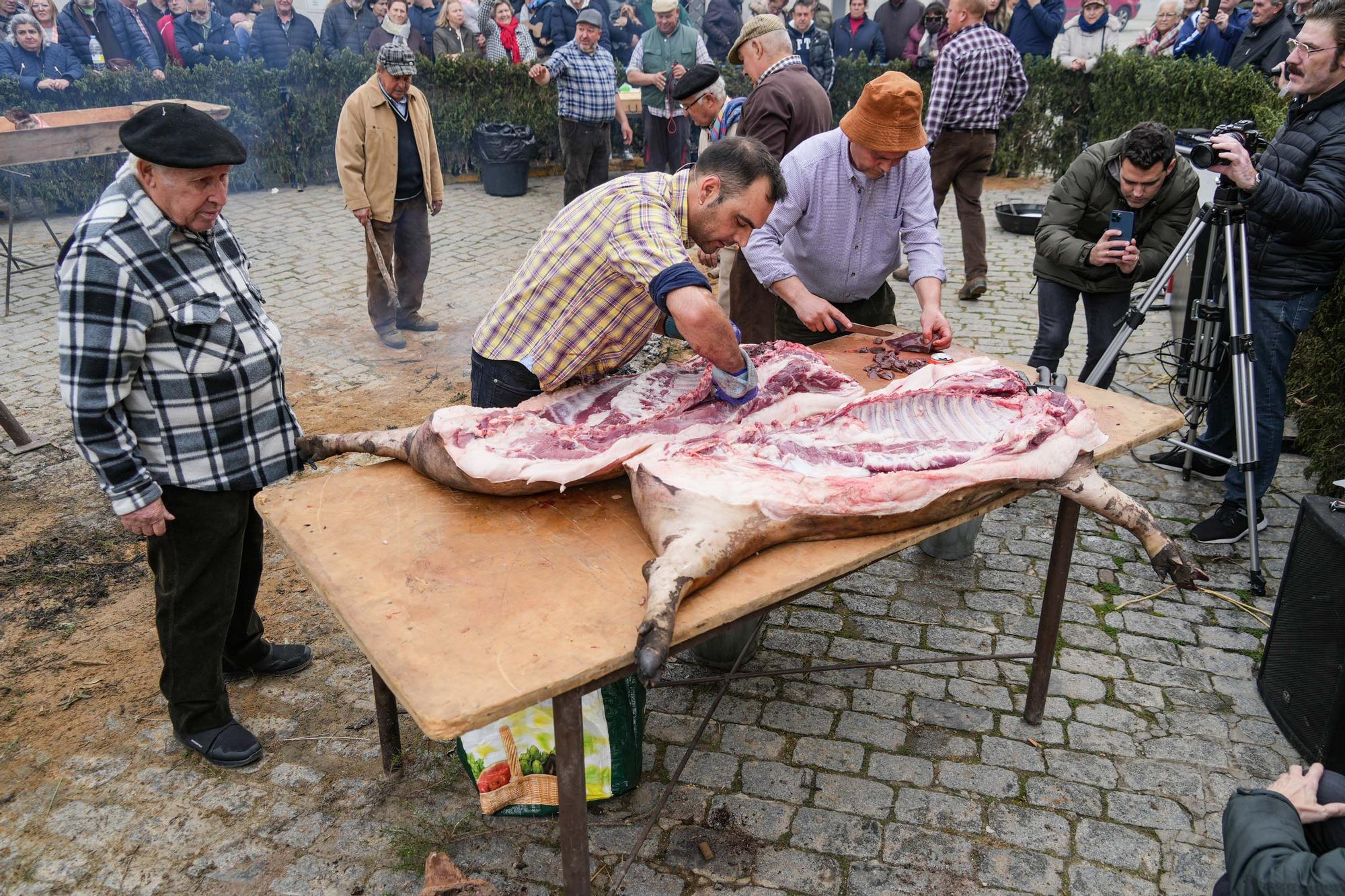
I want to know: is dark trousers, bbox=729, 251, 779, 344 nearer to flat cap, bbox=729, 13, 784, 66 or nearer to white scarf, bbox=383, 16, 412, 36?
flat cap, bbox=729, 13, 784, 66

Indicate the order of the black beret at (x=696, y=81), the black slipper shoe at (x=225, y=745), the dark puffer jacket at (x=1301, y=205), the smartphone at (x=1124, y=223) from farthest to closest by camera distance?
1. the black beret at (x=696, y=81)
2. the smartphone at (x=1124, y=223)
3. the dark puffer jacket at (x=1301, y=205)
4. the black slipper shoe at (x=225, y=745)

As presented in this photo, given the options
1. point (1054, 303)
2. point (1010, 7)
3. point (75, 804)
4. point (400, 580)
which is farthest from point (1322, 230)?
point (1010, 7)

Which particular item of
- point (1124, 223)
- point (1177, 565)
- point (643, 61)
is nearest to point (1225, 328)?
point (1124, 223)

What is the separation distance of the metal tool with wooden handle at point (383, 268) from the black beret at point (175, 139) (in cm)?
443

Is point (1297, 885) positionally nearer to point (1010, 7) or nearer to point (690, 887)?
point (690, 887)

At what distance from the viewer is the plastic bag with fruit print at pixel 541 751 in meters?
3.07

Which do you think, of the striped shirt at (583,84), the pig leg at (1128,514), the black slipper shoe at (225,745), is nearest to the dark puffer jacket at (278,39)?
the striped shirt at (583,84)

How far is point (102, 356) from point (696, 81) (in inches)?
209

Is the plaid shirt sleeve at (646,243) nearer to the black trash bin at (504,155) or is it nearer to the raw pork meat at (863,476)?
the raw pork meat at (863,476)

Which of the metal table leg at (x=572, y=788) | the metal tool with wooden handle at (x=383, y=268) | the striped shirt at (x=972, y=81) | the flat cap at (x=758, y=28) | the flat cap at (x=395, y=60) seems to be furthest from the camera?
the striped shirt at (x=972, y=81)

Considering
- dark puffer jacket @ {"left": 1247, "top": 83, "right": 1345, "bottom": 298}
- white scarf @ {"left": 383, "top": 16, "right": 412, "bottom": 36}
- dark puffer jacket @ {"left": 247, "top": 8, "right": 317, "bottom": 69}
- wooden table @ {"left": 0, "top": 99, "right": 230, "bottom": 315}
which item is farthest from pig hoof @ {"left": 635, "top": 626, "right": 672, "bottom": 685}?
dark puffer jacket @ {"left": 247, "top": 8, "right": 317, "bottom": 69}

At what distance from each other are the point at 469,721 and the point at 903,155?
3299mm

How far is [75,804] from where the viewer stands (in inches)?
130

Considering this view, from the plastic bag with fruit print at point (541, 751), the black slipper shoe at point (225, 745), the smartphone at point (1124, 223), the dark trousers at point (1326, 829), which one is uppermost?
the smartphone at point (1124, 223)
